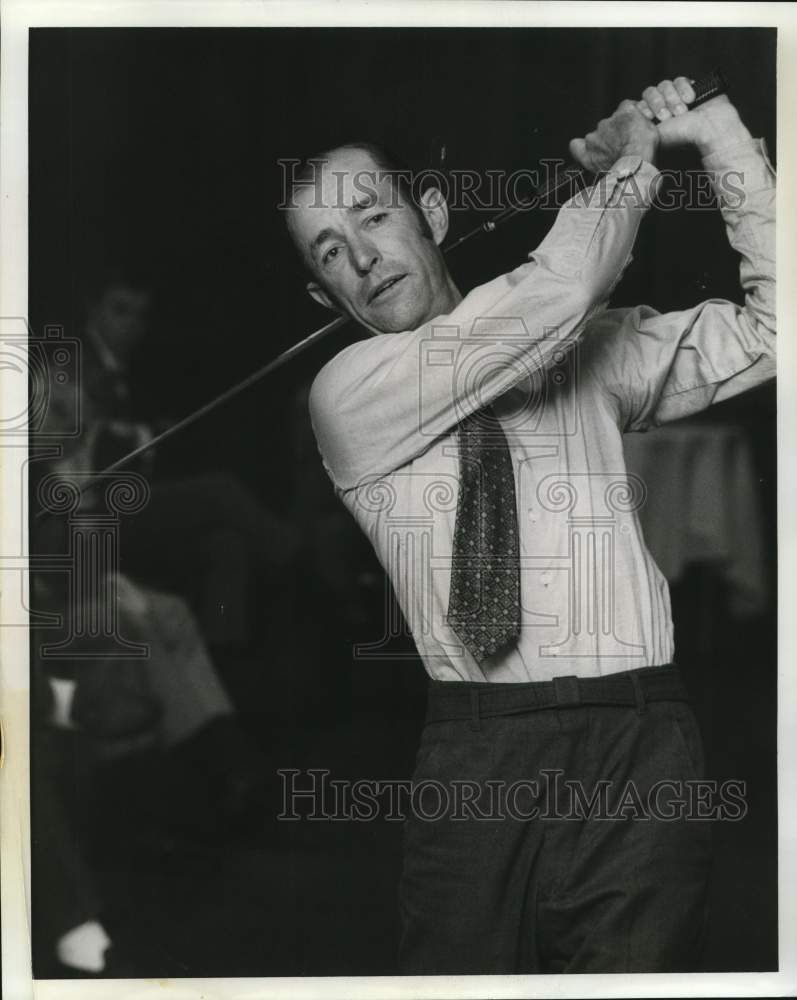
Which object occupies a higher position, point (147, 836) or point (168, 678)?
point (168, 678)

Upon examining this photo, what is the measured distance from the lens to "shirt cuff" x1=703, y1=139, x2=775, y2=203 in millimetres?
2359

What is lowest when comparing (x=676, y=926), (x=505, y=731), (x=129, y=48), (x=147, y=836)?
(x=676, y=926)

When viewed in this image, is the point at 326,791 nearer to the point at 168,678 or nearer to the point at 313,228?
the point at 168,678

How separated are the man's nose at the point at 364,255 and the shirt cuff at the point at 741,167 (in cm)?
72

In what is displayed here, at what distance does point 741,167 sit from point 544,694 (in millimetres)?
1177

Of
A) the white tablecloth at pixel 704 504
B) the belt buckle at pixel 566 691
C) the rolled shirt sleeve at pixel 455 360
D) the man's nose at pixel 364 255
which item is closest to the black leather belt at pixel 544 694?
the belt buckle at pixel 566 691

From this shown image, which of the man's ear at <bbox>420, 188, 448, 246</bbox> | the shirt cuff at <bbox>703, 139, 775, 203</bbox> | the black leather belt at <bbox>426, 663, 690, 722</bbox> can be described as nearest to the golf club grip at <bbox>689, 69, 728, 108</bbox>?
the shirt cuff at <bbox>703, 139, 775, 203</bbox>

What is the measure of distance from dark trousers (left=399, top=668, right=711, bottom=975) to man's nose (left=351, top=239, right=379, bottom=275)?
34.7 inches

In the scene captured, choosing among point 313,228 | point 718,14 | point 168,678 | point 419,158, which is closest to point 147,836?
point 168,678

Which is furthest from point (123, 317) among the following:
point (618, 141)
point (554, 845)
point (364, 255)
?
point (554, 845)

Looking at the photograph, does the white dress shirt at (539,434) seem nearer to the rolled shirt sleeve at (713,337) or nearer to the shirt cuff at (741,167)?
the rolled shirt sleeve at (713,337)

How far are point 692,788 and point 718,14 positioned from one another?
1626 mm

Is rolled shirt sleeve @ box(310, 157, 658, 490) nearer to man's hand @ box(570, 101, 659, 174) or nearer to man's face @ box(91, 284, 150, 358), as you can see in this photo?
man's hand @ box(570, 101, 659, 174)

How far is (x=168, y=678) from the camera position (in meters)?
2.33
